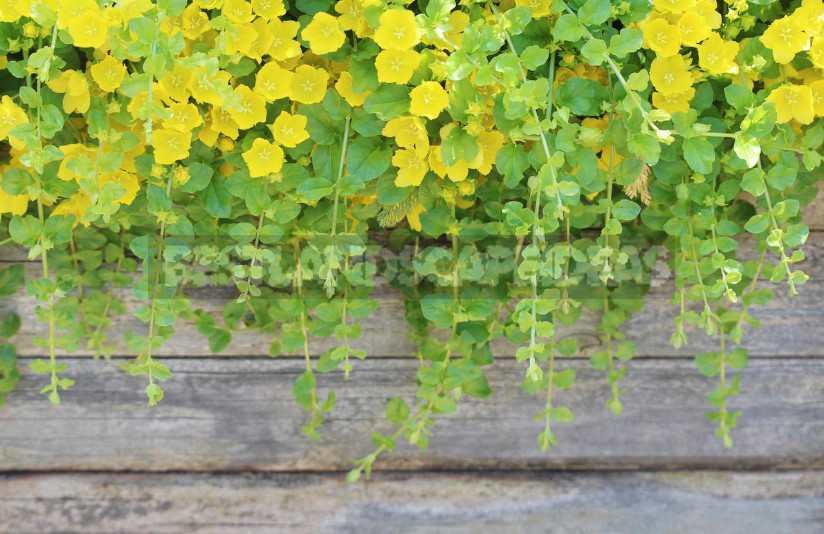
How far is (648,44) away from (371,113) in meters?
0.39

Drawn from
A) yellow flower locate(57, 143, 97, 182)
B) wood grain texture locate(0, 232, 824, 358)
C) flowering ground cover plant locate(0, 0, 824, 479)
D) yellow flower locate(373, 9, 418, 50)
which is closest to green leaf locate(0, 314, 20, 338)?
wood grain texture locate(0, 232, 824, 358)

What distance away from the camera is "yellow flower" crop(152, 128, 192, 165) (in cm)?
77

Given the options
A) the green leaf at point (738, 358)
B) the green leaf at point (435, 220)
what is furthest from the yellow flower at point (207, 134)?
the green leaf at point (738, 358)

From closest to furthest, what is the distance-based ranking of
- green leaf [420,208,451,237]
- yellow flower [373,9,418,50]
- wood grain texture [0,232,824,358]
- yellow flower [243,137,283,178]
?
yellow flower [373,9,418,50], yellow flower [243,137,283,178], green leaf [420,208,451,237], wood grain texture [0,232,824,358]

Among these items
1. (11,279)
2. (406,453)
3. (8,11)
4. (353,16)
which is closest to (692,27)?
(353,16)

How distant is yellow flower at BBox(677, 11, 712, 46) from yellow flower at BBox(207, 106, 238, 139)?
2.05 ft

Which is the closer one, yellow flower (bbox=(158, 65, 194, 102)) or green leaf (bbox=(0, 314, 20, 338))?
yellow flower (bbox=(158, 65, 194, 102))

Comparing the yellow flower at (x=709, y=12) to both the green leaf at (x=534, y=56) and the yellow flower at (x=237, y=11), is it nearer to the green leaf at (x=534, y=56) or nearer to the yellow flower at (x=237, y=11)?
the green leaf at (x=534, y=56)

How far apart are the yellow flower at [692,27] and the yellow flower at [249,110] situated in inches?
22.6

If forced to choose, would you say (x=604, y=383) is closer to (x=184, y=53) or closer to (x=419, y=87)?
(x=419, y=87)

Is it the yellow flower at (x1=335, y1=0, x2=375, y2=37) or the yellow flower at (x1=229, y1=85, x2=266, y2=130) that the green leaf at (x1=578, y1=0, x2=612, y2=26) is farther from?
the yellow flower at (x1=229, y1=85, x2=266, y2=130)

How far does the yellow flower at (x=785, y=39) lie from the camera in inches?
30.1

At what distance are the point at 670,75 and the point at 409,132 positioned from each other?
0.37 meters

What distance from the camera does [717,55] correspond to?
784 mm
